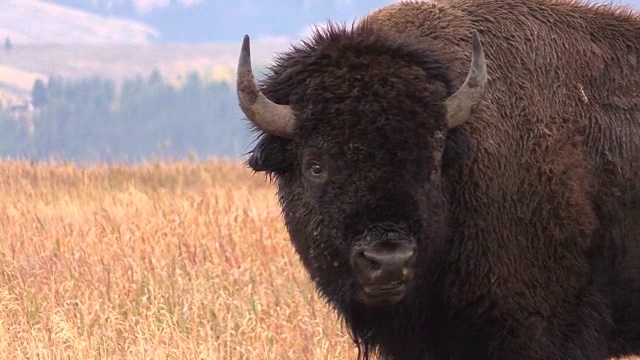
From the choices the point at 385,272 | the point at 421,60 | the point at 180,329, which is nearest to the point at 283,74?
the point at 421,60

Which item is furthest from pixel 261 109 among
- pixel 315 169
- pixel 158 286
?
pixel 158 286

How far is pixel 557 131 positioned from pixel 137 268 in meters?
3.45

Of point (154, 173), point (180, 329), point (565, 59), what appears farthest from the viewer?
point (154, 173)

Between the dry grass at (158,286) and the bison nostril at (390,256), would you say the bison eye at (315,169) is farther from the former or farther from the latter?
the dry grass at (158,286)

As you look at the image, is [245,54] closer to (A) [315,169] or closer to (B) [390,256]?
(A) [315,169]

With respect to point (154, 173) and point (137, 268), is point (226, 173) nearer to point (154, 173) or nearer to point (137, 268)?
point (154, 173)

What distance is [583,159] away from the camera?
17.1 ft

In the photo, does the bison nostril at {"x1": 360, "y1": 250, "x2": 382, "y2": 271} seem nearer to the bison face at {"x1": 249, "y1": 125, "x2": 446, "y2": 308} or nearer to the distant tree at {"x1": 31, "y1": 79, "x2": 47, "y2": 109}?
the bison face at {"x1": 249, "y1": 125, "x2": 446, "y2": 308}

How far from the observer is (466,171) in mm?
5062

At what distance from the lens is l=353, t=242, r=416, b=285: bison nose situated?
4.38 meters

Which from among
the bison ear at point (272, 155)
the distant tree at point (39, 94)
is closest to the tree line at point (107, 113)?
the distant tree at point (39, 94)

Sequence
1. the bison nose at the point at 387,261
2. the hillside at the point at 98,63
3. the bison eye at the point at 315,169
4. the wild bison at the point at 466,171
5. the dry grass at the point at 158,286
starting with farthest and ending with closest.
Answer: the hillside at the point at 98,63, the dry grass at the point at 158,286, the bison eye at the point at 315,169, the wild bison at the point at 466,171, the bison nose at the point at 387,261

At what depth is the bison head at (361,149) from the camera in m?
4.52

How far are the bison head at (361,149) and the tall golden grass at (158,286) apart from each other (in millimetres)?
1539
